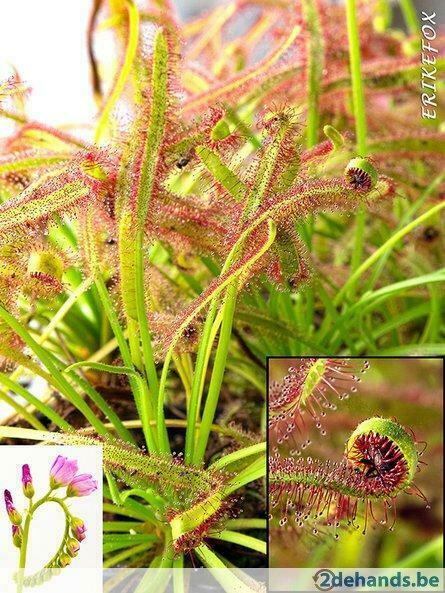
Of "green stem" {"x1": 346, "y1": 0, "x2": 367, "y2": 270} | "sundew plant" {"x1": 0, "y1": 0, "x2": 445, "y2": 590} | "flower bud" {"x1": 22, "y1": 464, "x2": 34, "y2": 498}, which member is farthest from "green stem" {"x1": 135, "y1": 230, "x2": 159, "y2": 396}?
"green stem" {"x1": 346, "y1": 0, "x2": 367, "y2": 270}

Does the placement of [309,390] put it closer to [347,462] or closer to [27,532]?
[347,462]

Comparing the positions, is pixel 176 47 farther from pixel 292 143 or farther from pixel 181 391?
pixel 181 391

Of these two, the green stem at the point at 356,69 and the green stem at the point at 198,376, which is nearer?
the green stem at the point at 198,376

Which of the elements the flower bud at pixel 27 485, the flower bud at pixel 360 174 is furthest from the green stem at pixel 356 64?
the flower bud at pixel 27 485

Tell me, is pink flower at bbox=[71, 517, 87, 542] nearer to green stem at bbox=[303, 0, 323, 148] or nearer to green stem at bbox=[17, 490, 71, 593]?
green stem at bbox=[17, 490, 71, 593]

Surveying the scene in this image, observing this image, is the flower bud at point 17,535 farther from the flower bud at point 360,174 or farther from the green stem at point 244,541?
the flower bud at point 360,174

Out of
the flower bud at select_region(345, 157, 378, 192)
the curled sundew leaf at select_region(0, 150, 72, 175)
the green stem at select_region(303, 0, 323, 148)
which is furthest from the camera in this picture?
the green stem at select_region(303, 0, 323, 148)

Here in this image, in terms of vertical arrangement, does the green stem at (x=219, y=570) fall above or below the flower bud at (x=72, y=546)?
below
